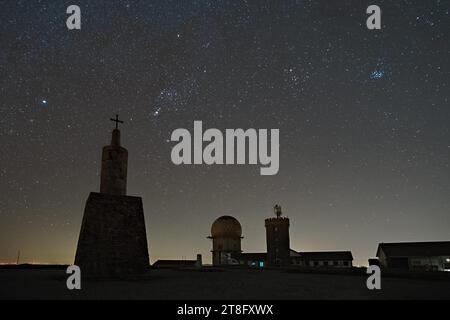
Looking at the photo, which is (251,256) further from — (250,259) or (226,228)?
(226,228)

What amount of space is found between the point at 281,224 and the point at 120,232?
124 feet

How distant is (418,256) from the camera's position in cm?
4744

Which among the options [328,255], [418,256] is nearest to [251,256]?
[328,255]

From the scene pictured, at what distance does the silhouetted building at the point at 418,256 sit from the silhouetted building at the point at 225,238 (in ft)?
80.7

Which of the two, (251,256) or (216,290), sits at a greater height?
(251,256)

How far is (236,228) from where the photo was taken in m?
54.0

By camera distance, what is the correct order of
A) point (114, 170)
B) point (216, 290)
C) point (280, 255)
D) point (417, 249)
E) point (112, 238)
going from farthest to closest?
point (280, 255)
point (417, 249)
point (114, 170)
point (112, 238)
point (216, 290)

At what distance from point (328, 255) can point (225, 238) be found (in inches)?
931

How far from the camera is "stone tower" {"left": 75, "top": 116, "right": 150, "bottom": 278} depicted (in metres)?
18.7

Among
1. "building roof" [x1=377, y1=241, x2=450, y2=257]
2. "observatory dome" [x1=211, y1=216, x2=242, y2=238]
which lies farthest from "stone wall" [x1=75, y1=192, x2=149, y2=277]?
"building roof" [x1=377, y1=241, x2=450, y2=257]

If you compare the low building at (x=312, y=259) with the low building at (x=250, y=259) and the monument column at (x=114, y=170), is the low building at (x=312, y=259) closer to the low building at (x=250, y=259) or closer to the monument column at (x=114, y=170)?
the low building at (x=250, y=259)
